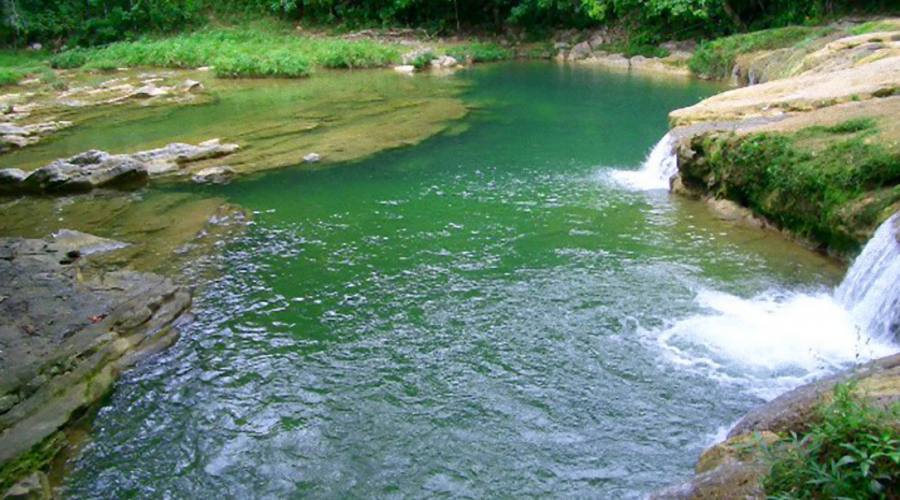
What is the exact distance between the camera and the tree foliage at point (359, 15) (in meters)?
39.5

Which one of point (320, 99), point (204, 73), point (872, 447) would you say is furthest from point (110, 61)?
point (872, 447)

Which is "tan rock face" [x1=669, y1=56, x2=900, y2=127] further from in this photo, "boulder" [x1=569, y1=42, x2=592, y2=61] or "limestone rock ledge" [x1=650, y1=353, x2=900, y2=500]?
"boulder" [x1=569, y1=42, x2=592, y2=61]

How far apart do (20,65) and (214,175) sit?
30611 millimetres

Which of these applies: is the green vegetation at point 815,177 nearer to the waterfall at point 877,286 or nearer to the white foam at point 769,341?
the waterfall at point 877,286

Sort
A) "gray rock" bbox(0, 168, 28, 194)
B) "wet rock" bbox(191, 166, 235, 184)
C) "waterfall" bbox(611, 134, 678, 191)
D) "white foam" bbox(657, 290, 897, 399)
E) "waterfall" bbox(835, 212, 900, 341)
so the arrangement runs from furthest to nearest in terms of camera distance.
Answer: "wet rock" bbox(191, 166, 235, 184)
"gray rock" bbox(0, 168, 28, 194)
"waterfall" bbox(611, 134, 678, 191)
"waterfall" bbox(835, 212, 900, 341)
"white foam" bbox(657, 290, 897, 399)

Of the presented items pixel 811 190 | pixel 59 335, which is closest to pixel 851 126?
pixel 811 190

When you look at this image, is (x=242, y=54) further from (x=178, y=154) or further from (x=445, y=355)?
(x=445, y=355)

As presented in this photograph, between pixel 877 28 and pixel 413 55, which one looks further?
pixel 413 55

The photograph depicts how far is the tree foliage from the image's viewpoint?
39531 mm

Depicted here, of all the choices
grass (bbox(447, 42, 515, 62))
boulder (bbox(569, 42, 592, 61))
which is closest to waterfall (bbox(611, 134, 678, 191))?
boulder (bbox(569, 42, 592, 61))

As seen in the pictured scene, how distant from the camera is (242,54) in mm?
39906

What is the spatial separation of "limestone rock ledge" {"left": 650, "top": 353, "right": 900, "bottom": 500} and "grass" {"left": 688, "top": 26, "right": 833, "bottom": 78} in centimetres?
2680

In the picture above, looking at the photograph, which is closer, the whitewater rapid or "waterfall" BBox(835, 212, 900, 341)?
the whitewater rapid

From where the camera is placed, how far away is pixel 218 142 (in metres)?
21.9
